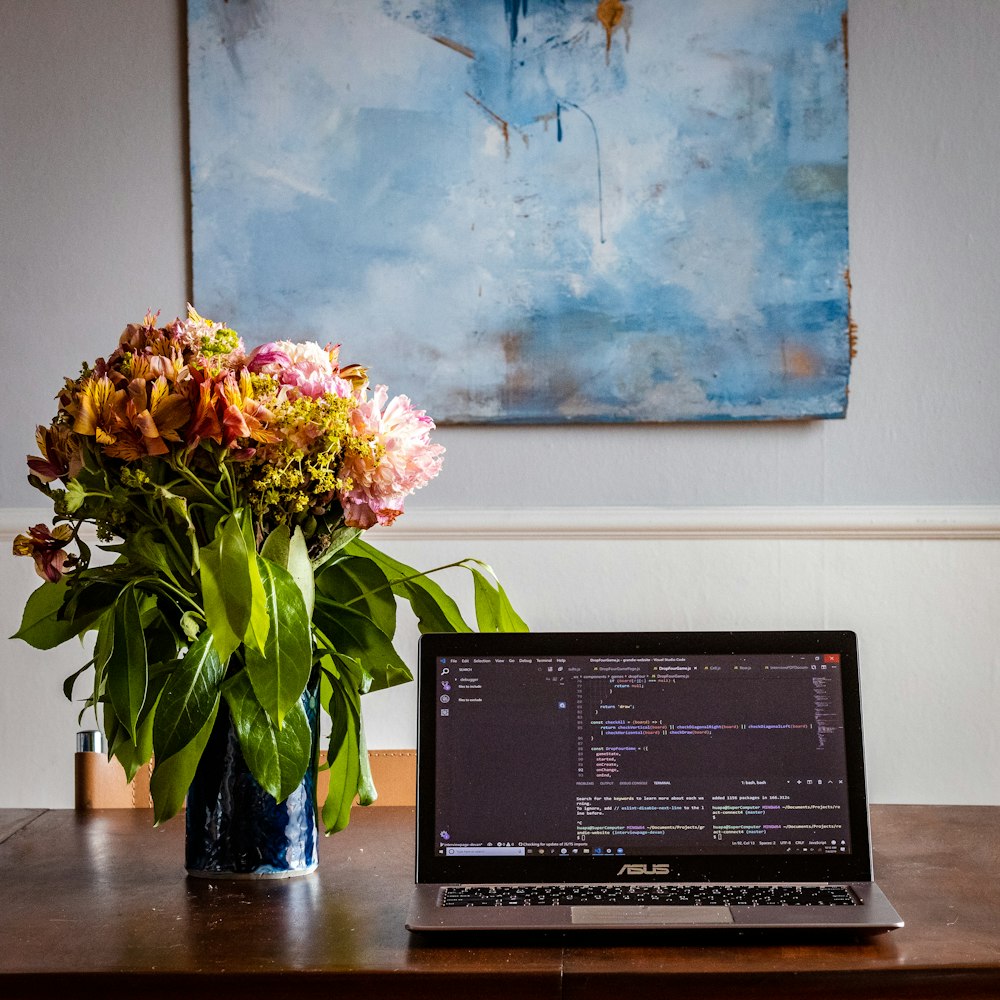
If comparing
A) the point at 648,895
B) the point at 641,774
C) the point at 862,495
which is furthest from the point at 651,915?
the point at 862,495

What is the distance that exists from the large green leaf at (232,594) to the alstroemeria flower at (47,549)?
166 millimetres

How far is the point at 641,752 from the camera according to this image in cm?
100

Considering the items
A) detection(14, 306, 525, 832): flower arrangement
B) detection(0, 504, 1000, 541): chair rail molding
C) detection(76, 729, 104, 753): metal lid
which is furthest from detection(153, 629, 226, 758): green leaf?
detection(0, 504, 1000, 541): chair rail molding

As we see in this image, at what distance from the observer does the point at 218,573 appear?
3.00 ft

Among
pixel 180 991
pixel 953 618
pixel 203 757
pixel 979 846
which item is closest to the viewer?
pixel 180 991

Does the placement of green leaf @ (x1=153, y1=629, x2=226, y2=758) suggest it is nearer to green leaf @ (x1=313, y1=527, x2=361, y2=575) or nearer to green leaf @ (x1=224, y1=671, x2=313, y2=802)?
green leaf @ (x1=224, y1=671, x2=313, y2=802)

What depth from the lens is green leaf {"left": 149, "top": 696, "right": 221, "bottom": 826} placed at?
0.94 meters

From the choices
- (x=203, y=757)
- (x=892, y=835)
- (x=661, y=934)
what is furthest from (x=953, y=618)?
(x=203, y=757)

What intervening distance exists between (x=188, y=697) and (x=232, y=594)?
120 millimetres

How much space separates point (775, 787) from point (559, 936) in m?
0.26

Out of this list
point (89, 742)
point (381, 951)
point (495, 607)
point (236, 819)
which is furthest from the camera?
point (89, 742)

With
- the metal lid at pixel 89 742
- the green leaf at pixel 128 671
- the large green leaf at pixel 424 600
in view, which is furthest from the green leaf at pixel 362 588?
the metal lid at pixel 89 742

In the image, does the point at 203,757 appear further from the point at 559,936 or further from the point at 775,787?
the point at 775,787

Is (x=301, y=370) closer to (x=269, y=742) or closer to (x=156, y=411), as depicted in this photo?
(x=156, y=411)
